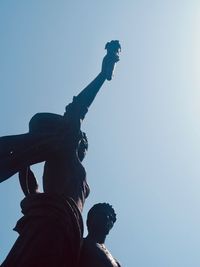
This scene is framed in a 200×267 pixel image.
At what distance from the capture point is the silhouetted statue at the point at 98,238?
6.07m

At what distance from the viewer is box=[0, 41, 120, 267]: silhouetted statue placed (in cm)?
548

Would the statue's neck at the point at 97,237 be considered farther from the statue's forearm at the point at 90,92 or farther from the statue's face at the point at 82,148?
the statue's forearm at the point at 90,92

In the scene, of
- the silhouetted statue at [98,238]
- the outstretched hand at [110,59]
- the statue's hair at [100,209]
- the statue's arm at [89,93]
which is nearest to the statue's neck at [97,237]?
the silhouetted statue at [98,238]

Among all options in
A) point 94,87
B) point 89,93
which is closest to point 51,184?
point 89,93

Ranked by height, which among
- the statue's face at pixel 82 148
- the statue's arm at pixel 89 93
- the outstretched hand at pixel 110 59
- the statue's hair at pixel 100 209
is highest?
the outstretched hand at pixel 110 59

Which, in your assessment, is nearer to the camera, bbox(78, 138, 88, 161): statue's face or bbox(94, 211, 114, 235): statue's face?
bbox(94, 211, 114, 235): statue's face

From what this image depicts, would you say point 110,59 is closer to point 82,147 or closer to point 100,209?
point 82,147

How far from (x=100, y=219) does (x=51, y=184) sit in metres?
0.87

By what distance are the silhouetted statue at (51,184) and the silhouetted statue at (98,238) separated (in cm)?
20

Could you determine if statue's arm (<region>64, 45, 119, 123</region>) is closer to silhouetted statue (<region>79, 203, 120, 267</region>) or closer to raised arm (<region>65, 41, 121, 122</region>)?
raised arm (<region>65, 41, 121, 122</region>)

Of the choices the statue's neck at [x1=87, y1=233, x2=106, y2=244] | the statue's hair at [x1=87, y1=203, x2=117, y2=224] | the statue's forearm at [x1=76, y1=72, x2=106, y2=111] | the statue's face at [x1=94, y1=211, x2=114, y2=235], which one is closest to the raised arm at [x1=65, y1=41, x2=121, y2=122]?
the statue's forearm at [x1=76, y1=72, x2=106, y2=111]

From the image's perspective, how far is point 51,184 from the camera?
680 centimetres

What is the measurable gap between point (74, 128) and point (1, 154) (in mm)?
1499

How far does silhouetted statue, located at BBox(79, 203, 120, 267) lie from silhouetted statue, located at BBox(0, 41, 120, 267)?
202 millimetres
